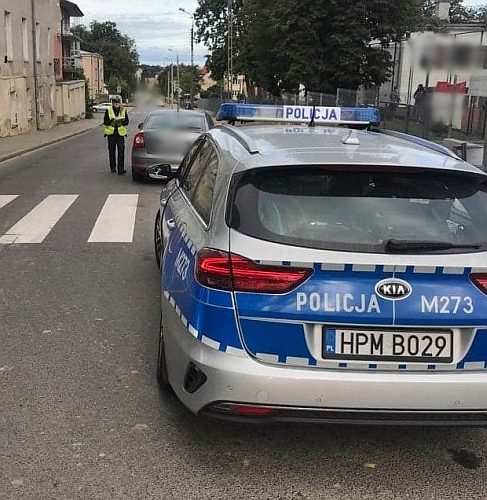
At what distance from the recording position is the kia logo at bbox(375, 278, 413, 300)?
291 cm

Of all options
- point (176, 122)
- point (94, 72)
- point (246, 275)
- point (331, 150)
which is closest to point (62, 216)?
point (176, 122)

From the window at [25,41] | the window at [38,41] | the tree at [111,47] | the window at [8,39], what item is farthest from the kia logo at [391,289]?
the tree at [111,47]

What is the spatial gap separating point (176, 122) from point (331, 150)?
10347 mm

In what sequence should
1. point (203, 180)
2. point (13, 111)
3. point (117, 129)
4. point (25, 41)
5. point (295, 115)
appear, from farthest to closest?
1. point (25, 41)
2. point (13, 111)
3. point (117, 129)
4. point (295, 115)
5. point (203, 180)

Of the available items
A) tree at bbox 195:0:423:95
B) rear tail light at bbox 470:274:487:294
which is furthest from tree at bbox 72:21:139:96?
rear tail light at bbox 470:274:487:294

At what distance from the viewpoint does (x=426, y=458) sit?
134 inches

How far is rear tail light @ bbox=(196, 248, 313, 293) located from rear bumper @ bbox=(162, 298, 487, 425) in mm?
310

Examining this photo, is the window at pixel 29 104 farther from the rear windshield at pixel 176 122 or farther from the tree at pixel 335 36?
the rear windshield at pixel 176 122

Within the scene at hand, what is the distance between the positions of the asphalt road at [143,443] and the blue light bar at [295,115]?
1.85 m

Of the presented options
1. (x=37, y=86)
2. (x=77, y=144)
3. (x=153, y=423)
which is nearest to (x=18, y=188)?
(x=153, y=423)

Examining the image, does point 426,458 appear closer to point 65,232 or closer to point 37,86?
point 65,232

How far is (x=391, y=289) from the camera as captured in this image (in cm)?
292

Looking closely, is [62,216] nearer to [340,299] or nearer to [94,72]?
[340,299]

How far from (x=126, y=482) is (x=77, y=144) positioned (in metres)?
24.1
